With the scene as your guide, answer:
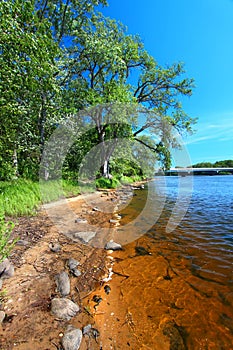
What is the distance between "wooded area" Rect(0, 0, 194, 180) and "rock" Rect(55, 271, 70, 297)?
681cm

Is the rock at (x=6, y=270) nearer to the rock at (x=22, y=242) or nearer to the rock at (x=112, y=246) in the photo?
the rock at (x=22, y=242)

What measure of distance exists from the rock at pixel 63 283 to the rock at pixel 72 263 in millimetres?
276

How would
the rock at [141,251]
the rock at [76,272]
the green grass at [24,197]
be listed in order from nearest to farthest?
the rock at [76,272] → the rock at [141,251] → the green grass at [24,197]

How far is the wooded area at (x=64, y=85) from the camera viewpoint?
7027 mm

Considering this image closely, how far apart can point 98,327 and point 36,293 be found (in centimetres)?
102

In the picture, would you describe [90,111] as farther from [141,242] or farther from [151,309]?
[151,309]

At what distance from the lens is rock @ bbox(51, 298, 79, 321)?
216 centimetres

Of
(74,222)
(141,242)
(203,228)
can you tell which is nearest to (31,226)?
(74,222)

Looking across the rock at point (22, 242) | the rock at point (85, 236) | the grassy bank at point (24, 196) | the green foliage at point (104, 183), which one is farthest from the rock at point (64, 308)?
the green foliage at point (104, 183)

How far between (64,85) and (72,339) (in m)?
12.0

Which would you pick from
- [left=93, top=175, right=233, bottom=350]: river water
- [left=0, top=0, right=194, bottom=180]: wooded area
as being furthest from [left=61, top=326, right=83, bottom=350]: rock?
[left=0, top=0, right=194, bottom=180]: wooded area

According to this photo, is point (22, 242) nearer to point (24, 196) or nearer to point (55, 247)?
point (55, 247)

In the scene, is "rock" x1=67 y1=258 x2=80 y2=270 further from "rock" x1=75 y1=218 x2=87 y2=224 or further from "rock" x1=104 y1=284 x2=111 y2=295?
"rock" x1=75 y1=218 x2=87 y2=224

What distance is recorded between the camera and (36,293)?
8.04 feet
